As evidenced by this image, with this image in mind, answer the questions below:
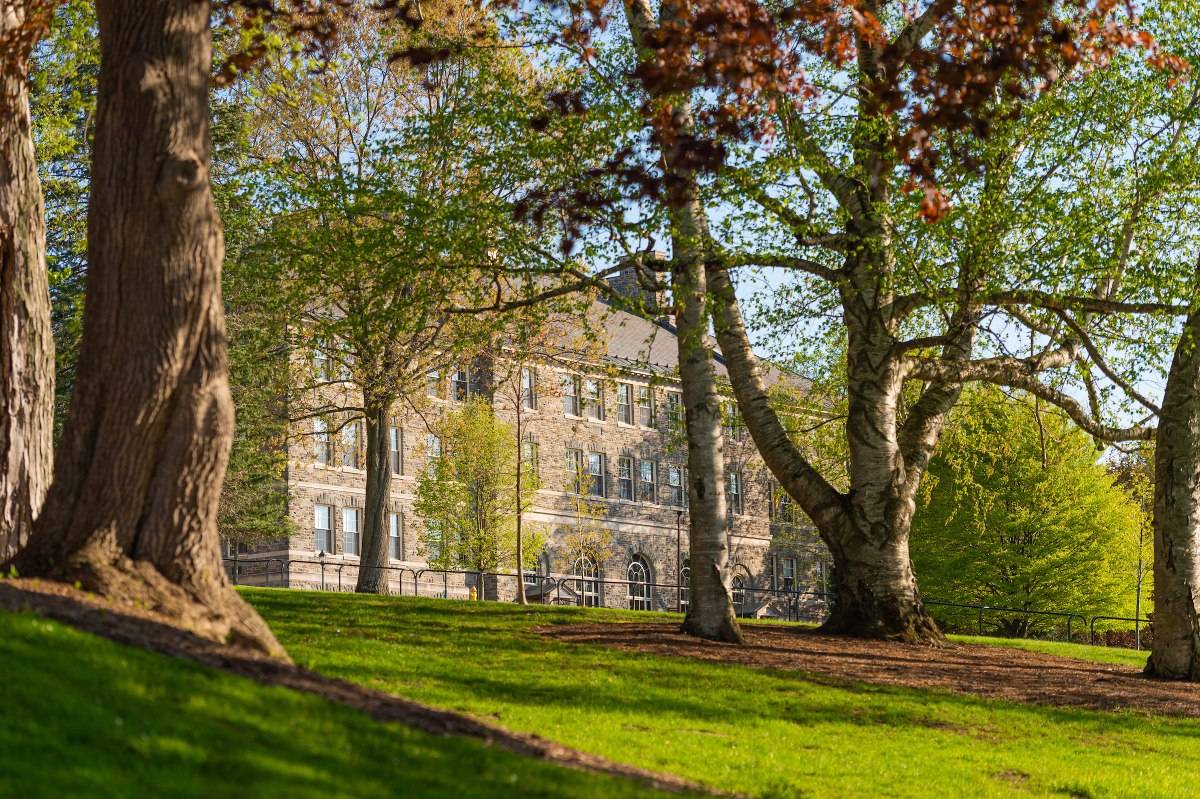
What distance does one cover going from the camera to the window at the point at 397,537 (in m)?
51.4

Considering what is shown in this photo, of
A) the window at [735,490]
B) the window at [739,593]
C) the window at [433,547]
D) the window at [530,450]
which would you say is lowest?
the window at [739,593]

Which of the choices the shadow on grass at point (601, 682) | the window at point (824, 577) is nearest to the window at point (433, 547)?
the window at point (824, 577)

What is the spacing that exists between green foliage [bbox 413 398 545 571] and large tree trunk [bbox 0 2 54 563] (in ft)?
101

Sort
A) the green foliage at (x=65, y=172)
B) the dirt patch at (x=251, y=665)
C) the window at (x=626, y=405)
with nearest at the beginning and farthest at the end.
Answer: the dirt patch at (x=251, y=665) < the green foliage at (x=65, y=172) < the window at (x=626, y=405)

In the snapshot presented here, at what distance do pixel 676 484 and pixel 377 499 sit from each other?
34464 mm

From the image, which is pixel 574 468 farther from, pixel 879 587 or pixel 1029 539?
pixel 879 587

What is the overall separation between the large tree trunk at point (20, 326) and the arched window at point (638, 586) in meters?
45.7

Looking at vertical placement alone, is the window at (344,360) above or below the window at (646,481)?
above

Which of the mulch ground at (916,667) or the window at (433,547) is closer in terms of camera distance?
the mulch ground at (916,667)

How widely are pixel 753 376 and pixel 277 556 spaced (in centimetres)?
3024

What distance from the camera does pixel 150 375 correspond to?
9.41 meters

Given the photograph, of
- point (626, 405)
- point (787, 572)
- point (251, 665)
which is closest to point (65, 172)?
point (251, 665)

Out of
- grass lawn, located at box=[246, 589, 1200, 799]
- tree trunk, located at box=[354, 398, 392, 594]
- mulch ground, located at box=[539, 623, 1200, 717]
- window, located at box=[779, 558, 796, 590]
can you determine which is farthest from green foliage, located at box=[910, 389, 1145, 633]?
grass lawn, located at box=[246, 589, 1200, 799]

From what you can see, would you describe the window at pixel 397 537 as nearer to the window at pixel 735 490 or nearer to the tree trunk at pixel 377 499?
the tree trunk at pixel 377 499
